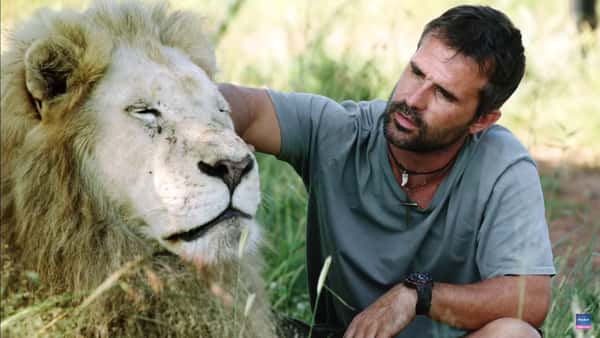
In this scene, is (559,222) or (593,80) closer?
(559,222)

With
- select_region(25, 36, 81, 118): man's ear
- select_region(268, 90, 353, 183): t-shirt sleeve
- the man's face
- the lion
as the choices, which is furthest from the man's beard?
select_region(25, 36, 81, 118): man's ear

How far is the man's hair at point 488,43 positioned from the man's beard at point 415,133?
0.16 meters

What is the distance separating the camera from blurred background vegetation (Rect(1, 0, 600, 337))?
15.3 ft

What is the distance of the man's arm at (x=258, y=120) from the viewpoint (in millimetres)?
3570

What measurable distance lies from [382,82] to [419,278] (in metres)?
2.88

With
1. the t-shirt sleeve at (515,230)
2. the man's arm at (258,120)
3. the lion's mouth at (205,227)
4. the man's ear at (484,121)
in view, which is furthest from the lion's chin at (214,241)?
the man's ear at (484,121)

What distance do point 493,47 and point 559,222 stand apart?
8.64ft

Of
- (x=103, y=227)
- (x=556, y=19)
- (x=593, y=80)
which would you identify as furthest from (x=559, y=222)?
(x=103, y=227)

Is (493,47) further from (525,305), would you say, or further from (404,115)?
(525,305)

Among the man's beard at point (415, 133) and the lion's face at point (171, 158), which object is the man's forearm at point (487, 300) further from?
the lion's face at point (171, 158)

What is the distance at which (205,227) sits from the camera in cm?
272

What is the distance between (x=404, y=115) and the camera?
353 cm

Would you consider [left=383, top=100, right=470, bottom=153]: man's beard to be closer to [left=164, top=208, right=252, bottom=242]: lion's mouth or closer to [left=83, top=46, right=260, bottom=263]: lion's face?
[left=83, top=46, right=260, bottom=263]: lion's face

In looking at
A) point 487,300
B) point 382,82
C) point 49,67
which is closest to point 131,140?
point 49,67
